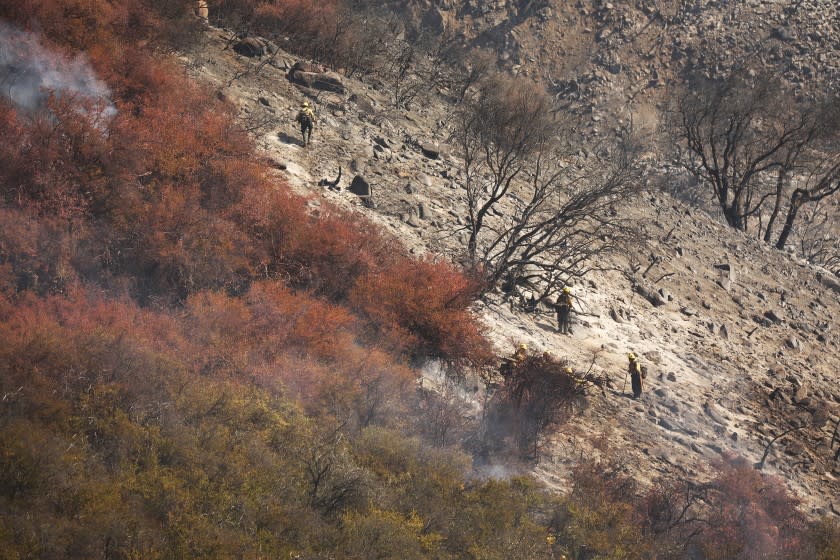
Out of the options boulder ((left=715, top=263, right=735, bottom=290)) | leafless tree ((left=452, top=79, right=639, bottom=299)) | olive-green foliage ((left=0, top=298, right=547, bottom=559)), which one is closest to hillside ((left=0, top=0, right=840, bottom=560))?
olive-green foliage ((left=0, top=298, right=547, bottom=559))

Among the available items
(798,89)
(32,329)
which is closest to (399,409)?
(32,329)

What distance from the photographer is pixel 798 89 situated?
44.6 meters

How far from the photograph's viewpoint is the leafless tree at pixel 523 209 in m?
17.9

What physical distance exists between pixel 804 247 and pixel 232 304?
34.8 meters

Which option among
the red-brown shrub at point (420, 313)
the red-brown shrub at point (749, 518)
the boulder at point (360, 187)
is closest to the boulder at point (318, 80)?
the boulder at point (360, 187)

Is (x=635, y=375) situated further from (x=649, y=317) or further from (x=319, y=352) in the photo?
(x=319, y=352)

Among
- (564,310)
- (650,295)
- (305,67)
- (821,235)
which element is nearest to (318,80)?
(305,67)

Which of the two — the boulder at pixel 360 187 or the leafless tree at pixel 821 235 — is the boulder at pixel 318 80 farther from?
the leafless tree at pixel 821 235

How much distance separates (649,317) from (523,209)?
568 cm

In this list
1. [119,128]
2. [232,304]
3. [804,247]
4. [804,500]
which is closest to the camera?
[232,304]

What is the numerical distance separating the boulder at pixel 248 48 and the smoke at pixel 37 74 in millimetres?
10116

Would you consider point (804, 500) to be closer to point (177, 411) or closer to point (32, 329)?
point (177, 411)

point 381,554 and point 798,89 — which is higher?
point 798,89

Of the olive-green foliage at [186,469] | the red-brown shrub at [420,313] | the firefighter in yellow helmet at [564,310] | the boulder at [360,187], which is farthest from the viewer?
the boulder at [360,187]
